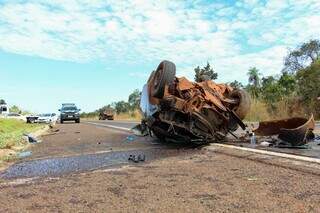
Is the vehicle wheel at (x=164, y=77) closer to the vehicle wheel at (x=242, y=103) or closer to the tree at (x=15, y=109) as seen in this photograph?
the vehicle wheel at (x=242, y=103)

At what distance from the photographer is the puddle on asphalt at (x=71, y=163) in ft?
29.8

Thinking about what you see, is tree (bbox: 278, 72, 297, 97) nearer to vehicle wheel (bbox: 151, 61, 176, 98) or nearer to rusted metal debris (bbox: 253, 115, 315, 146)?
rusted metal debris (bbox: 253, 115, 315, 146)

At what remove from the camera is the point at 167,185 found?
6.92 metres

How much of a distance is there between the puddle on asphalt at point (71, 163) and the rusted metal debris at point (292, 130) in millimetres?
2047

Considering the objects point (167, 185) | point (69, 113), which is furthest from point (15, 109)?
point (167, 185)

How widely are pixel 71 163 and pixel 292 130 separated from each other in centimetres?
462

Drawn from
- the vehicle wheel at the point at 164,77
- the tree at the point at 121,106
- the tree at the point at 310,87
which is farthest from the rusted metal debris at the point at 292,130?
the tree at the point at 121,106

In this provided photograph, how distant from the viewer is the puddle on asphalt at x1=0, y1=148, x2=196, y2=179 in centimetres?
909

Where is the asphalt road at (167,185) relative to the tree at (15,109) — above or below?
below

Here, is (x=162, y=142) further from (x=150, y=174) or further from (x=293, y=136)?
(x=150, y=174)

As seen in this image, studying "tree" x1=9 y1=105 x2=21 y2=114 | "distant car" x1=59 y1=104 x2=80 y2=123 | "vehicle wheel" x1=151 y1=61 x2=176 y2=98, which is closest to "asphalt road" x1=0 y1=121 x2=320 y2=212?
"vehicle wheel" x1=151 y1=61 x2=176 y2=98

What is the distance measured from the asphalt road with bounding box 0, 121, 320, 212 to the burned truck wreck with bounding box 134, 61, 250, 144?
66.9 inches

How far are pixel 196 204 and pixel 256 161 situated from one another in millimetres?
3645

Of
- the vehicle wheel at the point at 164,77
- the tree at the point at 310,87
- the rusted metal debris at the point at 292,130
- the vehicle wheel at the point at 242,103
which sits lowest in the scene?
the rusted metal debris at the point at 292,130
